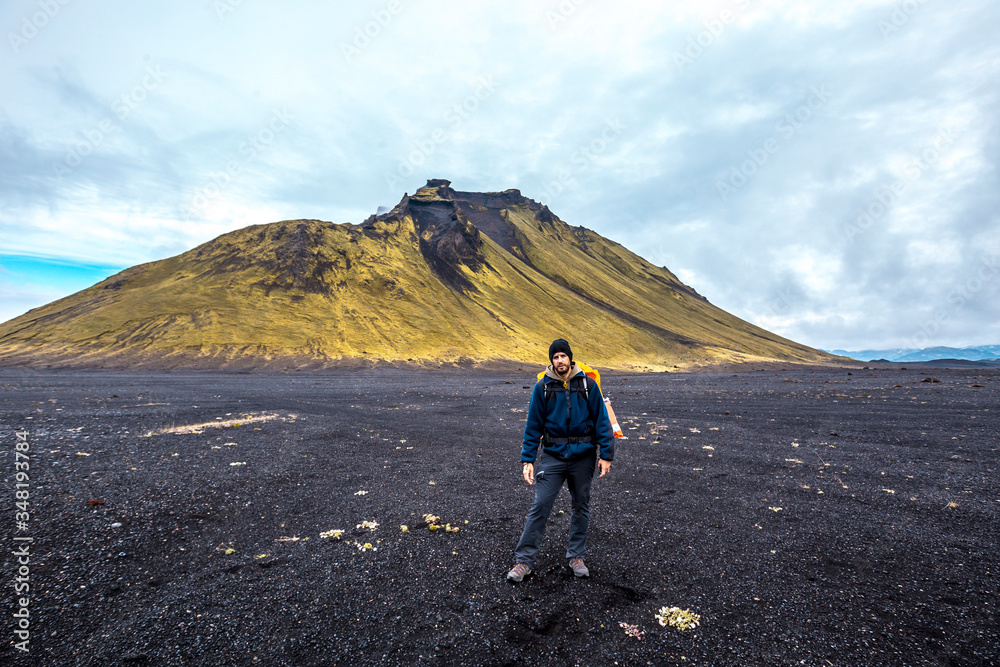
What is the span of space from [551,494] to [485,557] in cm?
170

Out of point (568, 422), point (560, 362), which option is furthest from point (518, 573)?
point (560, 362)

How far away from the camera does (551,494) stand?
5.63m

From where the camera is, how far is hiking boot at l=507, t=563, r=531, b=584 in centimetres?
549

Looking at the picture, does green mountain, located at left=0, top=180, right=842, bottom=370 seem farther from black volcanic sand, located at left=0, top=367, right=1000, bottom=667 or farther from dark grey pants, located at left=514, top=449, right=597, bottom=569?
dark grey pants, located at left=514, top=449, right=597, bottom=569

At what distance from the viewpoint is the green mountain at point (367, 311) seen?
6075 cm

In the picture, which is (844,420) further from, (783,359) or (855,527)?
(783,359)

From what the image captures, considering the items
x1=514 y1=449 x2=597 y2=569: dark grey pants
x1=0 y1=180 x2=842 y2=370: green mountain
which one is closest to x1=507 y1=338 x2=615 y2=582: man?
x1=514 y1=449 x2=597 y2=569: dark grey pants

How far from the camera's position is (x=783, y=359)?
4136 inches

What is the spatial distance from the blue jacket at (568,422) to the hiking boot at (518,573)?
1426 millimetres

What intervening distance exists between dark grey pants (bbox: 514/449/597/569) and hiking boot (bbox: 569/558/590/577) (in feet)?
0.39

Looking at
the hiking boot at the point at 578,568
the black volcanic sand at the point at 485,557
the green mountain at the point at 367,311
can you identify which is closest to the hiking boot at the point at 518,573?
the black volcanic sand at the point at 485,557

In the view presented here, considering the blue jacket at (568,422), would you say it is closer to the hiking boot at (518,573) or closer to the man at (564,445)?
the man at (564,445)

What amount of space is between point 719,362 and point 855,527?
91533mm

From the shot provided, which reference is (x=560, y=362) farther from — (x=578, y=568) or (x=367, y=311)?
(x=367, y=311)
